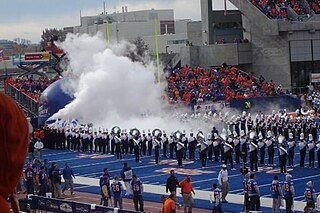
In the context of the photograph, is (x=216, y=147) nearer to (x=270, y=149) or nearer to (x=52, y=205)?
(x=270, y=149)

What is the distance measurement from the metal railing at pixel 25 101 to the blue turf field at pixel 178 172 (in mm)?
9739

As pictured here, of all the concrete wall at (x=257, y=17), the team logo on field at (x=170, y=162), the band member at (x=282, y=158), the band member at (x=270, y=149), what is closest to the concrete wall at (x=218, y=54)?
the concrete wall at (x=257, y=17)

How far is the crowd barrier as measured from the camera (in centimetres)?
1177

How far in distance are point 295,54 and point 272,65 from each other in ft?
5.17

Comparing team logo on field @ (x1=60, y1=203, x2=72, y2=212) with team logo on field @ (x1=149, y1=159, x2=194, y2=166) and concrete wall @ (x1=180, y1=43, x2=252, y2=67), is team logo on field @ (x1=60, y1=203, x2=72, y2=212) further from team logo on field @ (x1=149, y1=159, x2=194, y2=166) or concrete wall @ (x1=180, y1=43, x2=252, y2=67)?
concrete wall @ (x1=180, y1=43, x2=252, y2=67)

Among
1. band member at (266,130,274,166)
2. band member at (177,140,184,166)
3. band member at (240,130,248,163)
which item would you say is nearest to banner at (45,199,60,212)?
band member at (177,140,184,166)

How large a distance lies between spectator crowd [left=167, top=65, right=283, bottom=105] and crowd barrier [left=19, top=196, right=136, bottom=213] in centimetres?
2103

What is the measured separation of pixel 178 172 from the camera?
66.1ft

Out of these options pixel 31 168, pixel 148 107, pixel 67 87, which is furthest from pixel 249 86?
pixel 31 168

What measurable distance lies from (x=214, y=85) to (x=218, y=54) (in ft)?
20.7

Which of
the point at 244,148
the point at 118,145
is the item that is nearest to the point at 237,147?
the point at 244,148

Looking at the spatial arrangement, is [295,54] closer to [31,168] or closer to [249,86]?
[249,86]

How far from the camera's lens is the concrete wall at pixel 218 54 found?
43.6m

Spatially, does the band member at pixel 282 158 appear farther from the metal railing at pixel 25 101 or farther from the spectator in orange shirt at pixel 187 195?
the metal railing at pixel 25 101
